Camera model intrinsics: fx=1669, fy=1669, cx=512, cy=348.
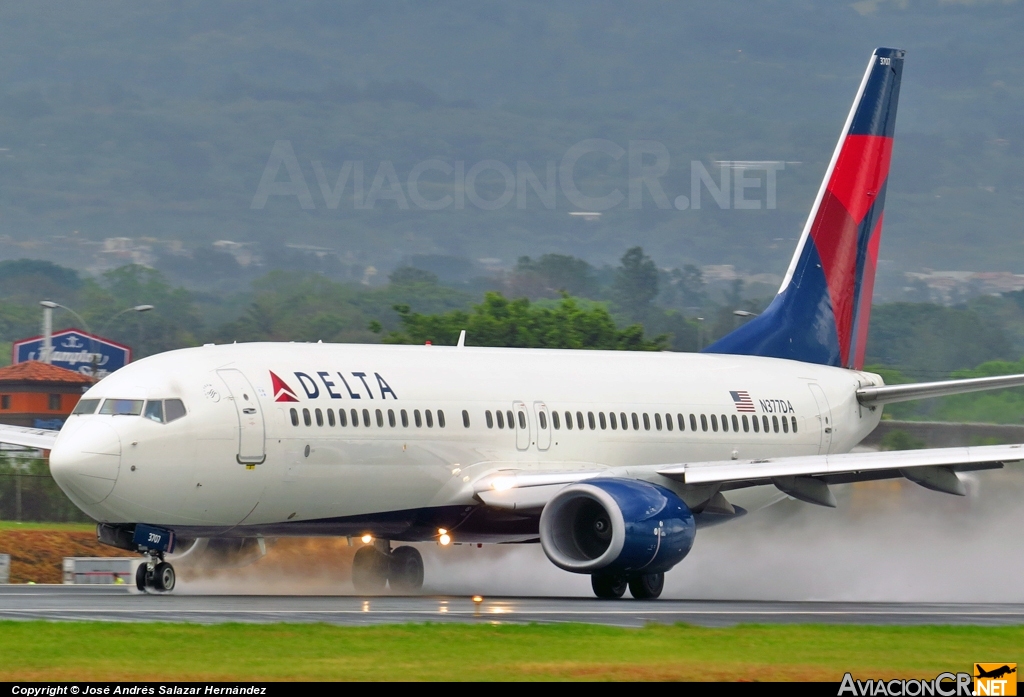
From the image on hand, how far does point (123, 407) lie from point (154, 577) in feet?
7.89

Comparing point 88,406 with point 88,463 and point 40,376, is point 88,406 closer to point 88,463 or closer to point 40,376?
point 88,463

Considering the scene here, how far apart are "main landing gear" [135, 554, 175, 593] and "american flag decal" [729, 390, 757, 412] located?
40.4ft

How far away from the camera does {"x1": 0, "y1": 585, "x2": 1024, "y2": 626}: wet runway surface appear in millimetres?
18297

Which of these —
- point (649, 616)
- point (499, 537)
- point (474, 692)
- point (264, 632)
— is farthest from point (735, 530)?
point (474, 692)

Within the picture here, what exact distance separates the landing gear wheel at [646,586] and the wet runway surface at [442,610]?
87 centimetres

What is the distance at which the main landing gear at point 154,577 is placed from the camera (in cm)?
2322

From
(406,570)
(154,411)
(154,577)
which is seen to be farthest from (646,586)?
(154,411)

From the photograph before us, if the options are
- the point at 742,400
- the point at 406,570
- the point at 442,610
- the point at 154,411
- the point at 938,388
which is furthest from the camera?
the point at 742,400

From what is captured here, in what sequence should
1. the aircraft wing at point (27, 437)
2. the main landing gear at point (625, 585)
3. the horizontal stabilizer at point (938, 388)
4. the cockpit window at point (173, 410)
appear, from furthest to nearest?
1. the horizontal stabilizer at point (938, 388)
2. the aircraft wing at point (27, 437)
3. the main landing gear at point (625, 585)
4. the cockpit window at point (173, 410)

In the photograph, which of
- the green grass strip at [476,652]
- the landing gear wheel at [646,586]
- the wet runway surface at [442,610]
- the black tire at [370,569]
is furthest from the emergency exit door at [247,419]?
the green grass strip at [476,652]

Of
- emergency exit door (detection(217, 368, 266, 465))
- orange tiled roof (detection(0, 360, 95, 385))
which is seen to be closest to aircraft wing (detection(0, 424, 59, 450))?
emergency exit door (detection(217, 368, 266, 465))

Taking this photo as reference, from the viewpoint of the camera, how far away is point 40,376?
8381 cm

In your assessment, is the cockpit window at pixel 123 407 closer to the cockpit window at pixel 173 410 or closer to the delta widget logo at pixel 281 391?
the cockpit window at pixel 173 410

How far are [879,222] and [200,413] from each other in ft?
61.8
